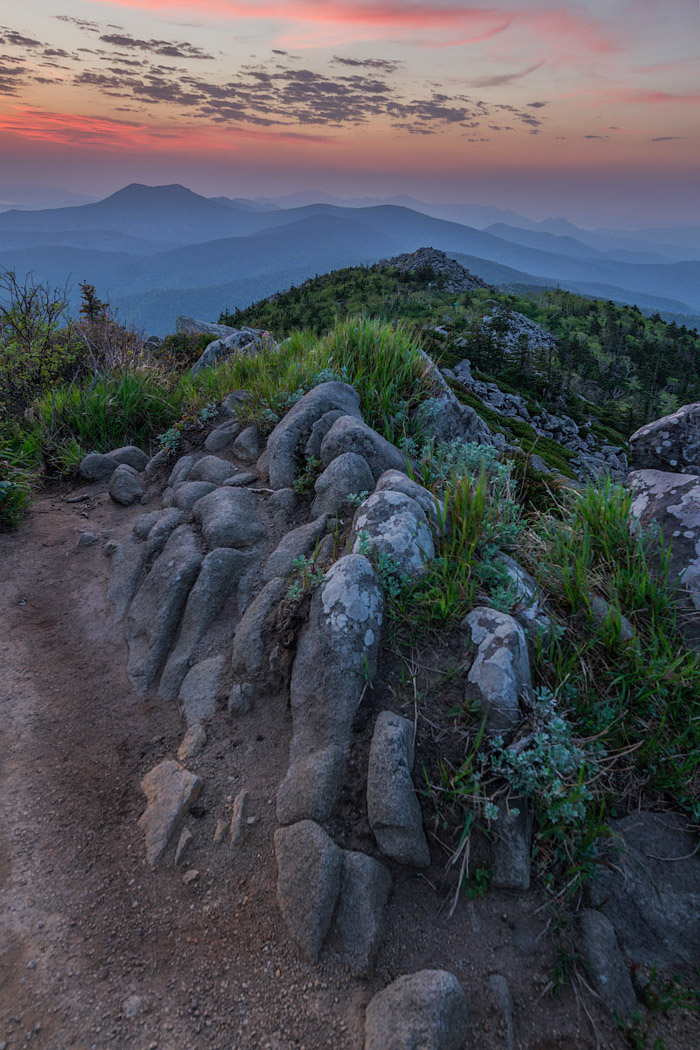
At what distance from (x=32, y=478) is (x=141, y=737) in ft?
21.4

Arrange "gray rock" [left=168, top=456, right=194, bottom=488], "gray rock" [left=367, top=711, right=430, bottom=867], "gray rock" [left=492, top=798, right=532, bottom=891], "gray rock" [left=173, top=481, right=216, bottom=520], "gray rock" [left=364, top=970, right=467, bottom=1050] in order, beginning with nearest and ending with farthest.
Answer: "gray rock" [left=364, top=970, right=467, bottom=1050] → "gray rock" [left=492, top=798, right=532, bottom=891] → "gray rock" [left=367, top=711, right=430, bottom=867] → "gray rock" [left=173, top=481, right=216, bottom=520] → "gray rock" [left=168, top=456, right=194, bottom=488]

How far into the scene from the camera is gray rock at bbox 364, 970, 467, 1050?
274cm

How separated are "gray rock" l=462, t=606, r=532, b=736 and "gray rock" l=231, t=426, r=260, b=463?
4797mm

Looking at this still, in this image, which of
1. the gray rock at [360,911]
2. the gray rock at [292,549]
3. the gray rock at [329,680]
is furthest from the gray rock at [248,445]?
the gray rock at [360,911]

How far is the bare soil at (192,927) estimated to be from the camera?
2957mm

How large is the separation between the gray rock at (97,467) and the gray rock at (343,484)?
16.8ft

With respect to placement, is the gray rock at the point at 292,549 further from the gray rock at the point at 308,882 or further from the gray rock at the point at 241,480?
the gray rock at the point at 308,882

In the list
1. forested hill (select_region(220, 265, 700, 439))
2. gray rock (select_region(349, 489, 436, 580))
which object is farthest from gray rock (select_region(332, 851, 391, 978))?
forested hill (select_region(220, 265, 700, 439))

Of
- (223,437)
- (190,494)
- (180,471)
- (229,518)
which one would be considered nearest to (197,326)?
(223,437)

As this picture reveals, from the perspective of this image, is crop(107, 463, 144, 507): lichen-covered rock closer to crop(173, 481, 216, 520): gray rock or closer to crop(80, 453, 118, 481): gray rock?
crop(80, 453, 118, 481): gray rock

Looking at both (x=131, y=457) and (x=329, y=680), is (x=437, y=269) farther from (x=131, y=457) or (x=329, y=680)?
(x=329, y=680)

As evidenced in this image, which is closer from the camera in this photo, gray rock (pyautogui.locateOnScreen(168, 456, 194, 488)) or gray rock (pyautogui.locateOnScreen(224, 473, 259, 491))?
gray rock (pyautogui.locateOnScreen(224, 473, 259, 491))

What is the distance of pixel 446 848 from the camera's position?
11.4 ft

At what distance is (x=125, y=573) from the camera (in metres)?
6.92
